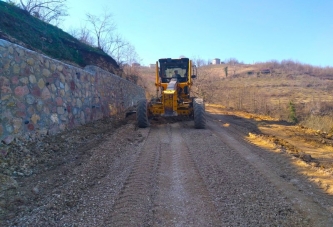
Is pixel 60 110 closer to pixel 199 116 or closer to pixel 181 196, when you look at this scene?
Result: pixel 199 116

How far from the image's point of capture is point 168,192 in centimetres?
430

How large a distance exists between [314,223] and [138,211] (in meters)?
2.14

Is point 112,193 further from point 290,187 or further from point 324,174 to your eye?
point 324,174

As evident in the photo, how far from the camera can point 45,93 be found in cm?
730

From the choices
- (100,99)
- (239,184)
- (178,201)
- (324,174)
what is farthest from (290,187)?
(100,99)

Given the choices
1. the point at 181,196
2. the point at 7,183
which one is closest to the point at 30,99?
the point at 7,183

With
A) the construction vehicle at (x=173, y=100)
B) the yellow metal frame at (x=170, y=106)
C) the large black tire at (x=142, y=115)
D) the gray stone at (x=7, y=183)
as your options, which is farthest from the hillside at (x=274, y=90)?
the gray stone at (x=7, y=183)

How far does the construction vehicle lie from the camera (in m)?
10.8

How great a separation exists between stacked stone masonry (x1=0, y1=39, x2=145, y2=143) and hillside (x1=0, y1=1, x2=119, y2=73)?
2.49 meters

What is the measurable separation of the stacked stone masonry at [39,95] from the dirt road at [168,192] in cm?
121

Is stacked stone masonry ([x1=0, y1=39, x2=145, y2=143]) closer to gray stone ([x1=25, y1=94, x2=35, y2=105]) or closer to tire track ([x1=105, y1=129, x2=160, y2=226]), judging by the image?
gray stone ([x1=25, y1=94, x2=35, y2=105])

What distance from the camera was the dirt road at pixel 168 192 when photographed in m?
3.44

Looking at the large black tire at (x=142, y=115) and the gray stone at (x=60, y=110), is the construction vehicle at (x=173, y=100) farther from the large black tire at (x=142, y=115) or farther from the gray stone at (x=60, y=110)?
the gray stone at (x=60, y=110)

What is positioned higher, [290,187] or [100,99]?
[100,99]
